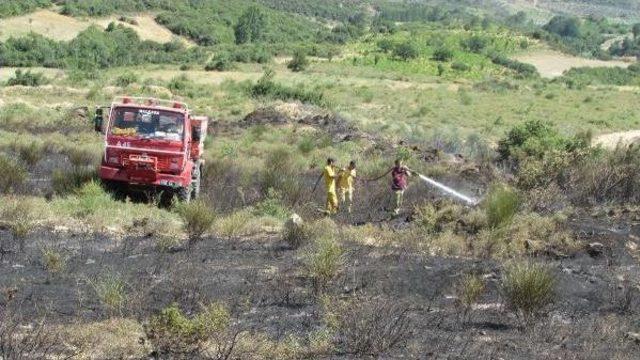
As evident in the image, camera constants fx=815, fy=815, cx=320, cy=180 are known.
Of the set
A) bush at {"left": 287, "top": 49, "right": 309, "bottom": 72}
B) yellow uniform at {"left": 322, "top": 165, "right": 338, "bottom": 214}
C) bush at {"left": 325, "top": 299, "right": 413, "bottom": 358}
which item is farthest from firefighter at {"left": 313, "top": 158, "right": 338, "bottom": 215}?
bush at {"left": 287, "top": 49, "right": 309, "bottom": 72}

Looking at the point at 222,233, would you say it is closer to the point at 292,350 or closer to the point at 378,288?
the point at 378,288

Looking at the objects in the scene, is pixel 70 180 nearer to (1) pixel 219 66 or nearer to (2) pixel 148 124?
(2) pixel 148 124

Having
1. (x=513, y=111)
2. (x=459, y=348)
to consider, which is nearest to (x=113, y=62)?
(x=513, y=111)

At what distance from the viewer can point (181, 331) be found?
770 cm

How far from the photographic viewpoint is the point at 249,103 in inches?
1737

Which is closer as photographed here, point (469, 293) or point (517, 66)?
point (469, 293)

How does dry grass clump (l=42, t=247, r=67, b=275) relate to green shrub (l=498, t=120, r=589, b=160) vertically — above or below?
above

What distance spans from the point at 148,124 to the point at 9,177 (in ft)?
10.9

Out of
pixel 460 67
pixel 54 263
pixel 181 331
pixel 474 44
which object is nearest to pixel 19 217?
pixel 54 263

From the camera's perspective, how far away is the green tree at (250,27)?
10788 cm

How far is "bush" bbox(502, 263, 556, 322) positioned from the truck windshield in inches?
360

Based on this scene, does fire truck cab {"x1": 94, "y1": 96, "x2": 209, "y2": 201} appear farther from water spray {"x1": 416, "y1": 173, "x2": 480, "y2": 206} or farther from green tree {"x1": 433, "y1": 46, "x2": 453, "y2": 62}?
green tree {"x1": 433, "y1": 46, "x2": 453, "y2": 62}

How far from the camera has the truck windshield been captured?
1672 cm

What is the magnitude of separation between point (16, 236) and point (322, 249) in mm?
5115
